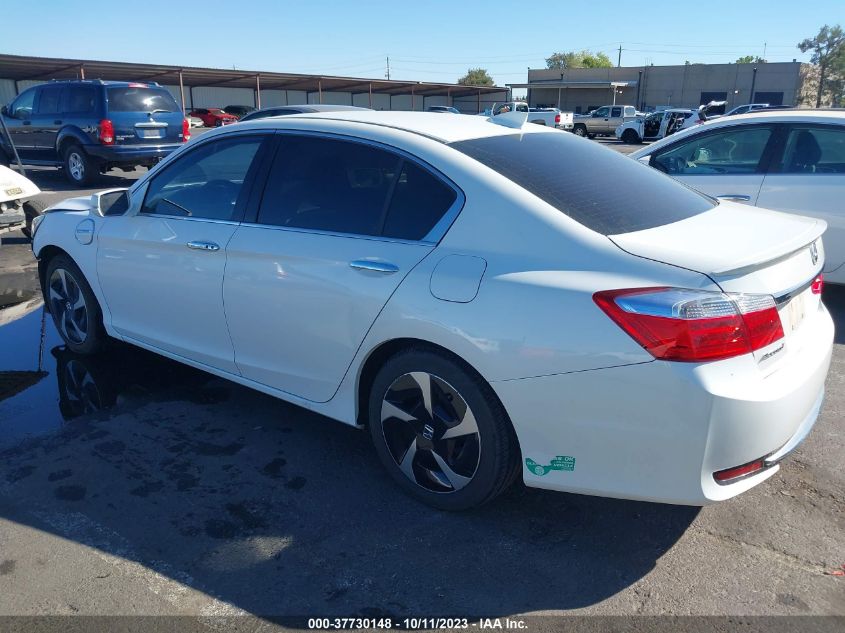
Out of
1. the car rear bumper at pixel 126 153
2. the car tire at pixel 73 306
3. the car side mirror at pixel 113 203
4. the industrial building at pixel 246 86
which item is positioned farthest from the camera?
the industrial building at pixel 246 86

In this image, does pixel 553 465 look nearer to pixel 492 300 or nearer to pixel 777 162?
pixel 492 300

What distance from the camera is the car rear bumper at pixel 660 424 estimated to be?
2.40 m

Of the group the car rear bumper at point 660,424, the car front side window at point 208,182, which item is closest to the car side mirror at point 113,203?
the car front side window at point 208,182

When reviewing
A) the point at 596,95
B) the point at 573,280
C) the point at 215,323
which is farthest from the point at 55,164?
the point at 596,95

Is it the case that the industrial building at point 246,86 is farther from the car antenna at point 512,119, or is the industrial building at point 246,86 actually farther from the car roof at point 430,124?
the car antenna at point 512,119

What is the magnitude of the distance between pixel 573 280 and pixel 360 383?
1.20m

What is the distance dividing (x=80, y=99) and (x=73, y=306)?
11192 mm

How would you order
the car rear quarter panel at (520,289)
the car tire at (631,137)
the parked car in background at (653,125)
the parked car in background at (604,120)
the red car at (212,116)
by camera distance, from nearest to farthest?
the car rear quarter panel at (520,289) → the parked car in background at (653,125) → the car tire at (631,137) → the parked car in background at (604,120) → the red car at (212,116)

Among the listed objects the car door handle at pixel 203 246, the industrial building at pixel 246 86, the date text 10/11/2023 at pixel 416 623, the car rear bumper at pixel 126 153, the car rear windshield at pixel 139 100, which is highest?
the industrial building at pixel 246 86

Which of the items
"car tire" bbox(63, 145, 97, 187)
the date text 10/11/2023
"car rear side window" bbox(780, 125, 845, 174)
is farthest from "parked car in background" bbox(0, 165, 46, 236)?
"car rear side window" bbox(780, 125, 845, 174)

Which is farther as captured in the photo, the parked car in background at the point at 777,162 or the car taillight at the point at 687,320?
the parked car in background at the point at 777,162

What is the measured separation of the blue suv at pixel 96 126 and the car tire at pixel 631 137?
26885mm

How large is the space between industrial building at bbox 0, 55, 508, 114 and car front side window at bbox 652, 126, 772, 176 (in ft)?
92.2

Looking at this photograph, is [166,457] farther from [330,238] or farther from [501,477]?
[501,477]
